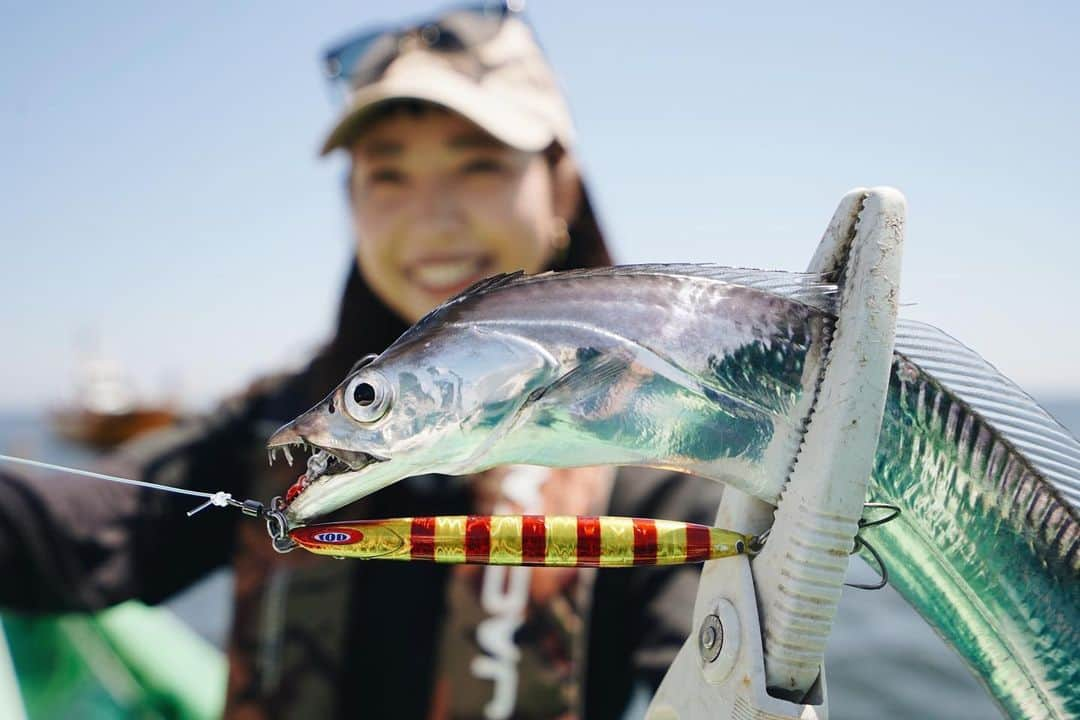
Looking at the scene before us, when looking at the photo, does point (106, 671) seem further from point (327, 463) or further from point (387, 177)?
point (327, 463)

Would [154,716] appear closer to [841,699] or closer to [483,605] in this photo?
[483,605]

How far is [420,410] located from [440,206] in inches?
57.1

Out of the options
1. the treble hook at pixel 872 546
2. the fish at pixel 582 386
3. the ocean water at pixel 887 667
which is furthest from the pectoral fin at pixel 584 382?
the ocean water at pixel 887 667

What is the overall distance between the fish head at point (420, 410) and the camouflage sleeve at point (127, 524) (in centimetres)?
176

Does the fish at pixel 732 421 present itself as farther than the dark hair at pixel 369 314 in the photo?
No

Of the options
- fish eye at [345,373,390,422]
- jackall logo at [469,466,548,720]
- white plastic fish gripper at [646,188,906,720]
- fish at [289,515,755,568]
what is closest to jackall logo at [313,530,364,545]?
fish at [289,515,755,568]

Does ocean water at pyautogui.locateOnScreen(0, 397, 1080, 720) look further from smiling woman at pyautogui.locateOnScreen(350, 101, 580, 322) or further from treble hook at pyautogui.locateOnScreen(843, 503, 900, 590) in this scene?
treble hook at pyautogui.locateOnScreen(843, 503, 900, 590)

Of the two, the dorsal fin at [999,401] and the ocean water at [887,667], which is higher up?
the dorsal fin at [999,401]

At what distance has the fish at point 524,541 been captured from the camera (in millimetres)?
776

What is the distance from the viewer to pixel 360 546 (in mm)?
781

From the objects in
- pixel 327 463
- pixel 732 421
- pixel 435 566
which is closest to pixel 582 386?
pixel 732 421

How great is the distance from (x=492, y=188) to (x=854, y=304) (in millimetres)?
1503

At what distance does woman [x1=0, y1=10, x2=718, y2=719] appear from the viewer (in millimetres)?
2023

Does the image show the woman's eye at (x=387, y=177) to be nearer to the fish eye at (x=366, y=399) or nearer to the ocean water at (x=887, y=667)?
the fish eye at (x=366, y=399)
